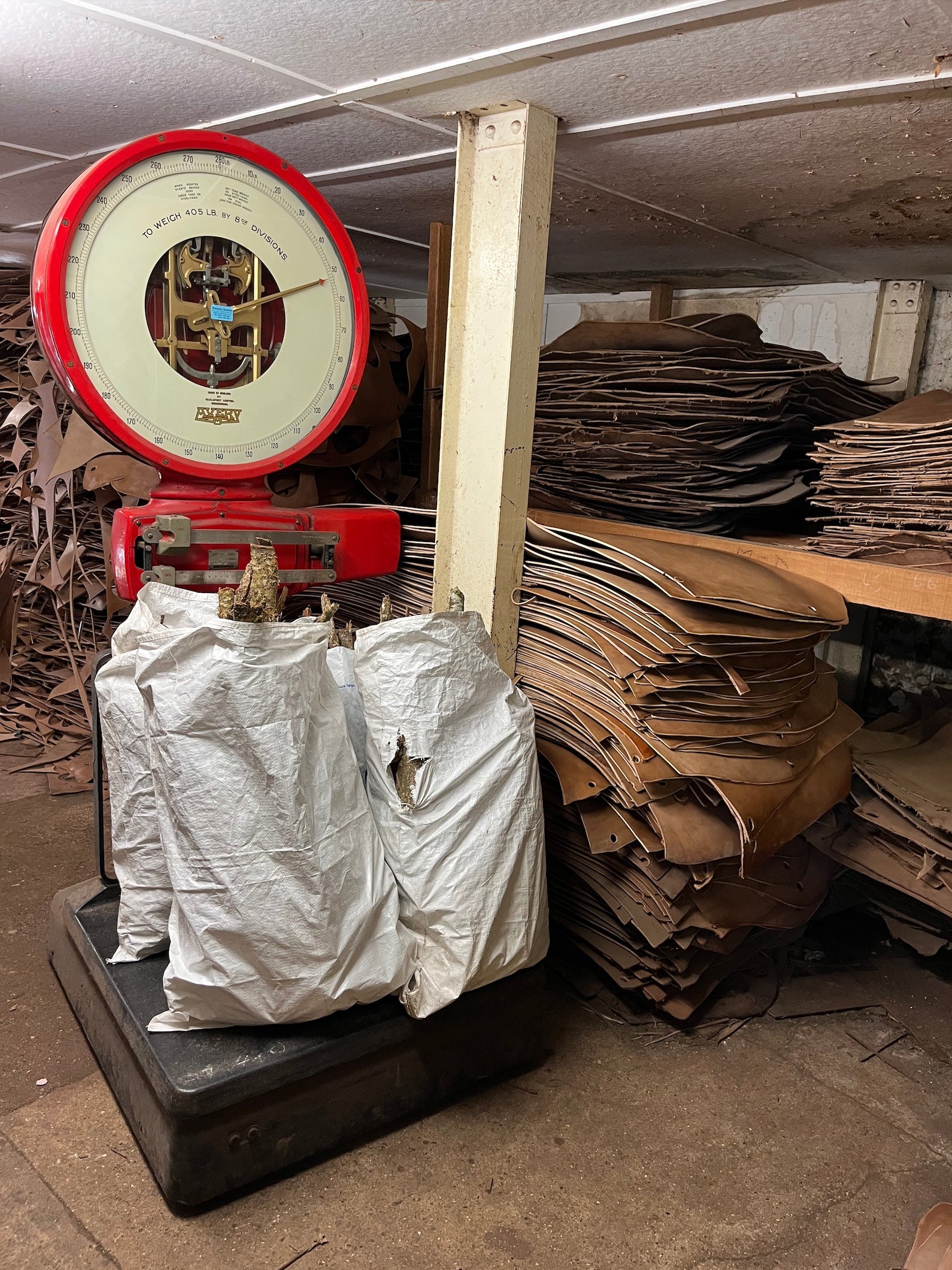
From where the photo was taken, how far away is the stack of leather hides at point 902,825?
1.92m

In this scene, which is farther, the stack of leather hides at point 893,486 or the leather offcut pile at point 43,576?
the leather offcut pile at point 43,576

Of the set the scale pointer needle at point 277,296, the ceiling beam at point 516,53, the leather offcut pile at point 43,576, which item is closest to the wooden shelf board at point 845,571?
the scale pointer needle at point 277,296

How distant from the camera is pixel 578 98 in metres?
1.51

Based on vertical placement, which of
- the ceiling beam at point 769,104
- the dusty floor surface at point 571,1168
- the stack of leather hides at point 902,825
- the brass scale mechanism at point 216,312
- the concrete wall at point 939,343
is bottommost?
the dusty floor surface at point 571,1168

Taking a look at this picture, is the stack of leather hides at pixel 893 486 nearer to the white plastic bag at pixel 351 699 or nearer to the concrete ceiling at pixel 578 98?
the concrete ceiling at pixel 578 98

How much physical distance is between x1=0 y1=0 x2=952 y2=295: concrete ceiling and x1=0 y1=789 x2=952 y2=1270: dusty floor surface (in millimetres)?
1704

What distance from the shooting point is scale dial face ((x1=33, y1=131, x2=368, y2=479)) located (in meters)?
1.32

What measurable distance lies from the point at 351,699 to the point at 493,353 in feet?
2.29

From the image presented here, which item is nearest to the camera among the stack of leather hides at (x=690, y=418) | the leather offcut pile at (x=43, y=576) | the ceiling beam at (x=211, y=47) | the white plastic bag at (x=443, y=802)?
the ceiling beam at (x=211, y=47)

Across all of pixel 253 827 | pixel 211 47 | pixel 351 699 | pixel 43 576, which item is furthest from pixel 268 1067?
pixel 43 576

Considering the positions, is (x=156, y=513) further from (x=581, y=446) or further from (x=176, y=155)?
(x=581, y=446)

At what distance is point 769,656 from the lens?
1.79 metres

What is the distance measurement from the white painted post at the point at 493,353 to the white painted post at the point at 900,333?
1.51 meters

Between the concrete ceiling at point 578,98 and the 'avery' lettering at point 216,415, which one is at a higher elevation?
the concrete ceiling at point 578,98
